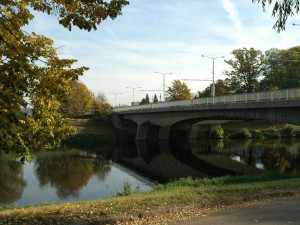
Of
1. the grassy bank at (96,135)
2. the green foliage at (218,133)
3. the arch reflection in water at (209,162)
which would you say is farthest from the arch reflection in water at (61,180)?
the green foliage at (218,133)

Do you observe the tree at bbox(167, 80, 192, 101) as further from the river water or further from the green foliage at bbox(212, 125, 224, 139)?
the river water

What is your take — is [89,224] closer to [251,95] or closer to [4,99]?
[4,99]

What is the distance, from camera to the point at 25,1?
742cm

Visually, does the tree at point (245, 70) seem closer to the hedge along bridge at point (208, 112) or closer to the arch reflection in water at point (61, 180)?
the hedge along bridge at point (208, 112)

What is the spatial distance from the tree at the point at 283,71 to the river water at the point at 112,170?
87.2 ft

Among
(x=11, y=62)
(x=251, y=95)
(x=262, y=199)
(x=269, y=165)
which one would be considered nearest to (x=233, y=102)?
(x=251, y=95)

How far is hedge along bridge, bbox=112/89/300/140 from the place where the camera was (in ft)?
70.8

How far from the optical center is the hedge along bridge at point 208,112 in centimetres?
2159

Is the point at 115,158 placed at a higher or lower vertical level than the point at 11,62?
lower

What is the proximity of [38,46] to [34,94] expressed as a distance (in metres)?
1.14

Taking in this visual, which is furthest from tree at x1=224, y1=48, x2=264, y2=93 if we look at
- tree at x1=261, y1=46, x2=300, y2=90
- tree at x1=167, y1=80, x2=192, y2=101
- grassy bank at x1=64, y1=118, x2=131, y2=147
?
grassy bank at x1=64, y1=118, x2=131, y2=147

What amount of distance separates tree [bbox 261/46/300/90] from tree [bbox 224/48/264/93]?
2.97 metres

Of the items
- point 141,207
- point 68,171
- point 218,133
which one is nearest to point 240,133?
point 218,133

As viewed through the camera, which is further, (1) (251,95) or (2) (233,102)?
(2) (233,102)
